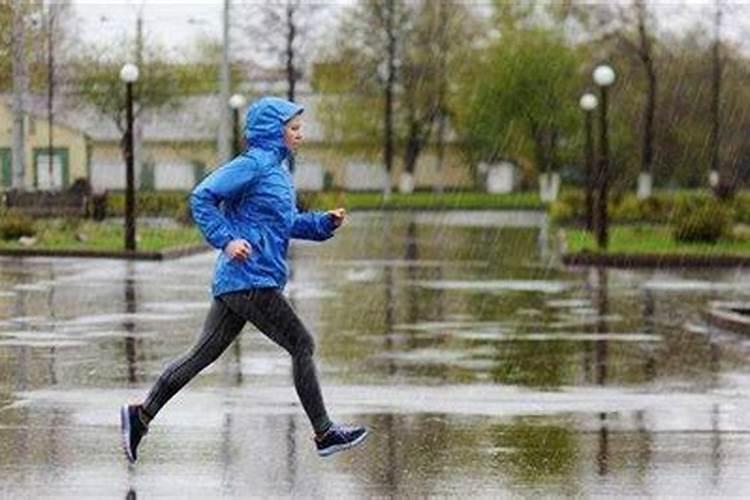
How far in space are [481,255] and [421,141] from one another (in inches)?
1889

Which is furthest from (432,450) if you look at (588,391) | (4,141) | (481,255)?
(4,141)

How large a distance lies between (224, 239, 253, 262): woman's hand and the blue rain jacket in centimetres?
7

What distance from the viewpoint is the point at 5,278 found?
23.2 m

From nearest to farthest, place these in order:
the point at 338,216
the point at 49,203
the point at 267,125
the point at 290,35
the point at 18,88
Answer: the point at 267,125 < the point at 338,216 < the point at 49,203 < the point at 18,88 < the point at 290,35

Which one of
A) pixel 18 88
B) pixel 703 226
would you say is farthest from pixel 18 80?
pixel 703 226

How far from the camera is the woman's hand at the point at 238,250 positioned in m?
7.97

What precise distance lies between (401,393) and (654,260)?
59.2 ft

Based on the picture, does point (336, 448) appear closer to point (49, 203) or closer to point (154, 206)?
point (49, 203)

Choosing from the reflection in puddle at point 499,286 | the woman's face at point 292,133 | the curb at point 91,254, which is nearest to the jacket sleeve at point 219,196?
the woman's face at point 292,133

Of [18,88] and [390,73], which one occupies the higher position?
[18,88]

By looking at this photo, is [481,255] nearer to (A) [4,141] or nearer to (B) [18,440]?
(B) [18,440]

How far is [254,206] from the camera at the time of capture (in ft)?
27.0

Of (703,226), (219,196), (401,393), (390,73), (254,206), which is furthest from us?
(390,73)

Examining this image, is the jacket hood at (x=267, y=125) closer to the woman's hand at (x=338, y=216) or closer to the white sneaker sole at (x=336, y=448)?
the woman's hand at (x=338, y=216)
